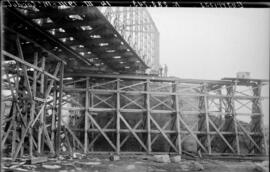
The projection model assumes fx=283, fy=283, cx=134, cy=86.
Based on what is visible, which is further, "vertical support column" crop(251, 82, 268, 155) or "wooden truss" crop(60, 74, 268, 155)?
"vertical support column" crop(251, 82, 268, 155)

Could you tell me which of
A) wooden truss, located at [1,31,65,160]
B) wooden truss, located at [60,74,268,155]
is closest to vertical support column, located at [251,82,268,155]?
wooden truss, located at [60,74,268,155]

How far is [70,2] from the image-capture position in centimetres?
301

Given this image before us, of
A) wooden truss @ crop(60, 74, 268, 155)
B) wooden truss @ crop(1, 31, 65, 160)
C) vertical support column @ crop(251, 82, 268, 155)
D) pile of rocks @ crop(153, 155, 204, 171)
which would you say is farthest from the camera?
vertical support column @ crop(251, 82, 268, 155)

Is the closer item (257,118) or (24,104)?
(24,104)

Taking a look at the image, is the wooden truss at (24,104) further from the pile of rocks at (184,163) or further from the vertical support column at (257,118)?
the vertical support column at (257,118)

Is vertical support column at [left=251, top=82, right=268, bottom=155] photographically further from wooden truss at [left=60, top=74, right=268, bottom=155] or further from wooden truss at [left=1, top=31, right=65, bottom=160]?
wooden truss at [left=1, top=31, right=65, bottom=160]

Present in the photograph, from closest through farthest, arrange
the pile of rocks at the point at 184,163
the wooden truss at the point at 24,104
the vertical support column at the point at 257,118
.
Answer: the wooden truss at the point at 24,104, the pile of rocks at the point at 184,163, the vertical support column at the point at 257,118

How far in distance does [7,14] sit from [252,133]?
580 inches

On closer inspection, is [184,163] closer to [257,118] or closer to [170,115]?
[170,115]

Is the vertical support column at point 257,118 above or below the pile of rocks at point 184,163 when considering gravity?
above

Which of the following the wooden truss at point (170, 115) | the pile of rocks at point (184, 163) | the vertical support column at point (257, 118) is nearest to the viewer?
the pile of rocks at point (184, 163)

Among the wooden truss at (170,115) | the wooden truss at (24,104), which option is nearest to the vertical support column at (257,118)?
the wooden truss at (170,115)

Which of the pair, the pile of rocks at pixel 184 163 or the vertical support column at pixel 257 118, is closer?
the pile of rocks at pixel 184 163

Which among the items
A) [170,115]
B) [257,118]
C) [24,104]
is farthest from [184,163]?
[257,118]
